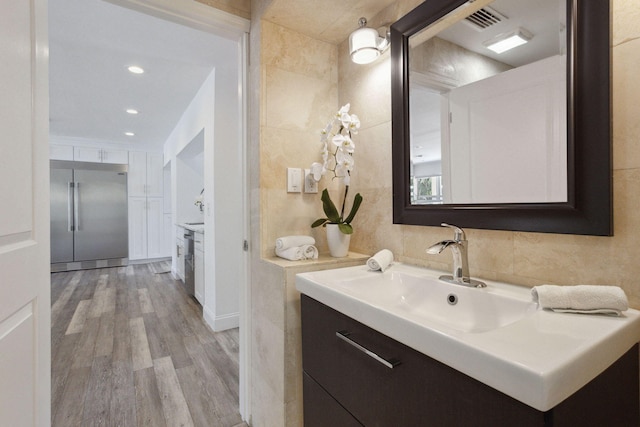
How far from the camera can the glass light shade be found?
132 cm

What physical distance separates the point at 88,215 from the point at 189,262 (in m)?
3.07

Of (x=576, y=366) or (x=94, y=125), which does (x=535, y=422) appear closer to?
(x=576, y=366)

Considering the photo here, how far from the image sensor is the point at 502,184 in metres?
0.97

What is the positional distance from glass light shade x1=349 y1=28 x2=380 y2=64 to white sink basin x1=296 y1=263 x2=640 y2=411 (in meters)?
1.02

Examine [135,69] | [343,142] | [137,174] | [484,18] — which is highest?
[135,69]

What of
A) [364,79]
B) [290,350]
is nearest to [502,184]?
[364,79]

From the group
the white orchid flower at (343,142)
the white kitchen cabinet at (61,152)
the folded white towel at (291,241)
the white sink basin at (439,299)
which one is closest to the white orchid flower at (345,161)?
the white orchid flower at (343,142)

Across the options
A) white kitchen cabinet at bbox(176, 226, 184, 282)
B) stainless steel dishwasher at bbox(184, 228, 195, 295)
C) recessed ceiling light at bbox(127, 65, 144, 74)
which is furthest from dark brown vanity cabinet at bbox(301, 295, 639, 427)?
white kitchen cabinet at bbox(176, 226, 184, 282)

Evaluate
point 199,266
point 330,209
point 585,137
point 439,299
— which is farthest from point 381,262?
point 199,266

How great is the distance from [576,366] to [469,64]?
100 centimetres

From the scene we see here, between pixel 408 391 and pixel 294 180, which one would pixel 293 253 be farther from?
pixel 408 391

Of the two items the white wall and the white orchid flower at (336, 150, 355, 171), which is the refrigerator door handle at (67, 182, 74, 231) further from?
the white orchid flower at (336, 150, 355, 171)

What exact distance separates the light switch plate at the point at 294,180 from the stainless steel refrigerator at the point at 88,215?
5590mm

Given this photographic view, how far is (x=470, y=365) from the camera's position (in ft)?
1.75
